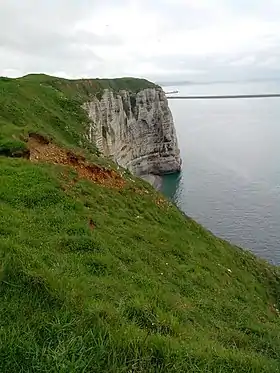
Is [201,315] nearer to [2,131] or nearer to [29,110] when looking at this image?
[2,131]

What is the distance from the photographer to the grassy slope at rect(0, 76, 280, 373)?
6.36 m

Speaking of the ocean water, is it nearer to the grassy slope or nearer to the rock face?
the rock face

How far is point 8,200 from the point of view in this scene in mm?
14172

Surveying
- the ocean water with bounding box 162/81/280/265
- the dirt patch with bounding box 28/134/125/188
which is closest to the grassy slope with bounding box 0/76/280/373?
the dirt patch with bounding box 28/134/125/188

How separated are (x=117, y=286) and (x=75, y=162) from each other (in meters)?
11.6

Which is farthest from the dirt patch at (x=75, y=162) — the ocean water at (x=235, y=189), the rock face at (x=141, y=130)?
the rock face at (x=141, y=130)

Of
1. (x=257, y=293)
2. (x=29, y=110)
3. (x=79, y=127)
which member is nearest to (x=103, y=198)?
(x=257, y=293)

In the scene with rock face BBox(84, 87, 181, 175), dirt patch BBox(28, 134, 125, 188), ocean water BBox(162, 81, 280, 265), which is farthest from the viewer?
rock face BBox(84, 87, 181, 175)

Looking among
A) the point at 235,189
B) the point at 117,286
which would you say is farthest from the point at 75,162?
the point at 235,189

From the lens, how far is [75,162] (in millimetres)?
20812

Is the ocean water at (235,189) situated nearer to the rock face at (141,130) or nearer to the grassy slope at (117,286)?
the rock face at (141,130)

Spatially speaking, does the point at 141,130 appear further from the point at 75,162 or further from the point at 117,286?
the point at 117,286

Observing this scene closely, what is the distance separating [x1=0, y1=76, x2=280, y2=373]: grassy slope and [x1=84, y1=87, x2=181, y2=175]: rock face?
33.7 meters

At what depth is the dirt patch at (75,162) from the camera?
19.9 metres
